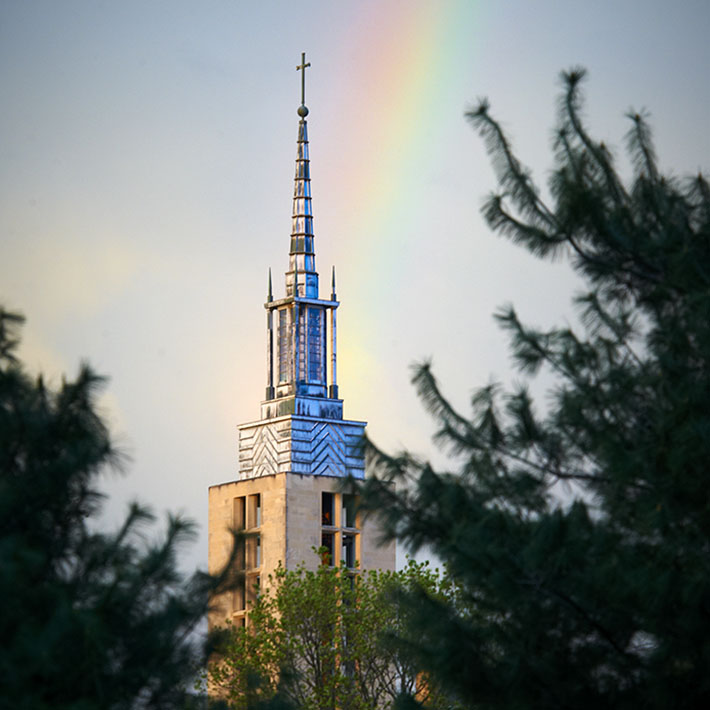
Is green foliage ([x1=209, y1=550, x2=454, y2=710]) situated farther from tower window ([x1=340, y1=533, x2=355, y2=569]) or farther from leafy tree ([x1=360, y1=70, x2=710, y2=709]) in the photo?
tower window ([x1=340, y1=533, x2=355, y2=569])

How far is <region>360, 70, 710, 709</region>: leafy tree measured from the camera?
39.0 feet

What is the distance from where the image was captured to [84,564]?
942cm

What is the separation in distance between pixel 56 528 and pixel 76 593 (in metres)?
0.44

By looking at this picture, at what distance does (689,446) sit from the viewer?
11969 millimetres

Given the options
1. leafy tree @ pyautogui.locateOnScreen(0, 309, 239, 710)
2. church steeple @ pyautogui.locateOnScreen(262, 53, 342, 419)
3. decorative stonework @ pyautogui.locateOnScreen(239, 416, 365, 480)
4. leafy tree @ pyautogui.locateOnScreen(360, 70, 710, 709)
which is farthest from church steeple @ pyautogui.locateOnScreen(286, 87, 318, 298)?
leafy tree @ pyautogui.locateOnScreen(0, 309, 239, 710)

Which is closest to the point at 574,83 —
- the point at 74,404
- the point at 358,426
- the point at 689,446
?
the point at 689,446

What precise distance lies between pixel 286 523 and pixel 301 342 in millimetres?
7970

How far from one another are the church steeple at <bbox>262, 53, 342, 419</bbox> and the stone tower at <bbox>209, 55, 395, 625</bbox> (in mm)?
40

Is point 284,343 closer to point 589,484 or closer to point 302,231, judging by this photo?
point 302,231

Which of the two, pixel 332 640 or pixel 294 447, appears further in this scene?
pixel 294 447

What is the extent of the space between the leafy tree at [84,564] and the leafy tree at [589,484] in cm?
342

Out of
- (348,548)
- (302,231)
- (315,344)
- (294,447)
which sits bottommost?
(348,548)

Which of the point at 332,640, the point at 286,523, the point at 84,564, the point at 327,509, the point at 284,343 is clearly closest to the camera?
the point at 84,564

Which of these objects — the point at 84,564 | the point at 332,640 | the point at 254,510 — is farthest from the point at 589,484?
the point at 254,510
